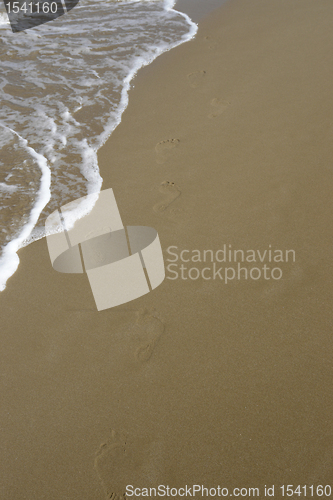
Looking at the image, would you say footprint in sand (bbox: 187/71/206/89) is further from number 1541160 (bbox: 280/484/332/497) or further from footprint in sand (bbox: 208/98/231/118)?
number 1541160 (bbox: 280/484/332/497)

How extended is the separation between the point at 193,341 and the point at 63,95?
3663 millimetres

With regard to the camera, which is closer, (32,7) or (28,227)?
(28,227)

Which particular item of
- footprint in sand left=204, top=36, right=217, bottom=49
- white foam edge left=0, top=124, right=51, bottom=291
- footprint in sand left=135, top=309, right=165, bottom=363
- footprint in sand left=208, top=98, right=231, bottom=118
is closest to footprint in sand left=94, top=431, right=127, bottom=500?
footprint in sand left=135, top=309, right=165, bottom=363

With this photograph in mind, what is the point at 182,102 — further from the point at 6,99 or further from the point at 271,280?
the point at 271,280

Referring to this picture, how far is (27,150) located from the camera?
3.75m

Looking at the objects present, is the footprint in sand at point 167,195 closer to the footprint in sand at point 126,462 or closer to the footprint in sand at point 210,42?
the footprint in sand at point 126,462

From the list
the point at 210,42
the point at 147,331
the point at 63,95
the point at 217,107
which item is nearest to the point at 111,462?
the point at 147,331

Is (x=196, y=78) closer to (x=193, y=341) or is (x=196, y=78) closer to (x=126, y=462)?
(x=193, y=341)

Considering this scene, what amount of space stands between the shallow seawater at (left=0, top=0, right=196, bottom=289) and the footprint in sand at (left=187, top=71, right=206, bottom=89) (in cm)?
78

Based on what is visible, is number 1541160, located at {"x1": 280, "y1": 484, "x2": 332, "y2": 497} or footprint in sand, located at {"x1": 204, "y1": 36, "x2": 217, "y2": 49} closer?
number 1541160, located at {"x1": 280, "y1": 484, "x2": 332, "y2": 497}

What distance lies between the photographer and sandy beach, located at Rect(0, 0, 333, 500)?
1798 millimetres

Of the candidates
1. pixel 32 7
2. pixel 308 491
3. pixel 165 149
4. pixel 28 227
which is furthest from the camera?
pixel 32 7

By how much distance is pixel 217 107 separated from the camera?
3.97 meters

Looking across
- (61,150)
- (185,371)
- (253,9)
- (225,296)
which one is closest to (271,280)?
(225,296)
